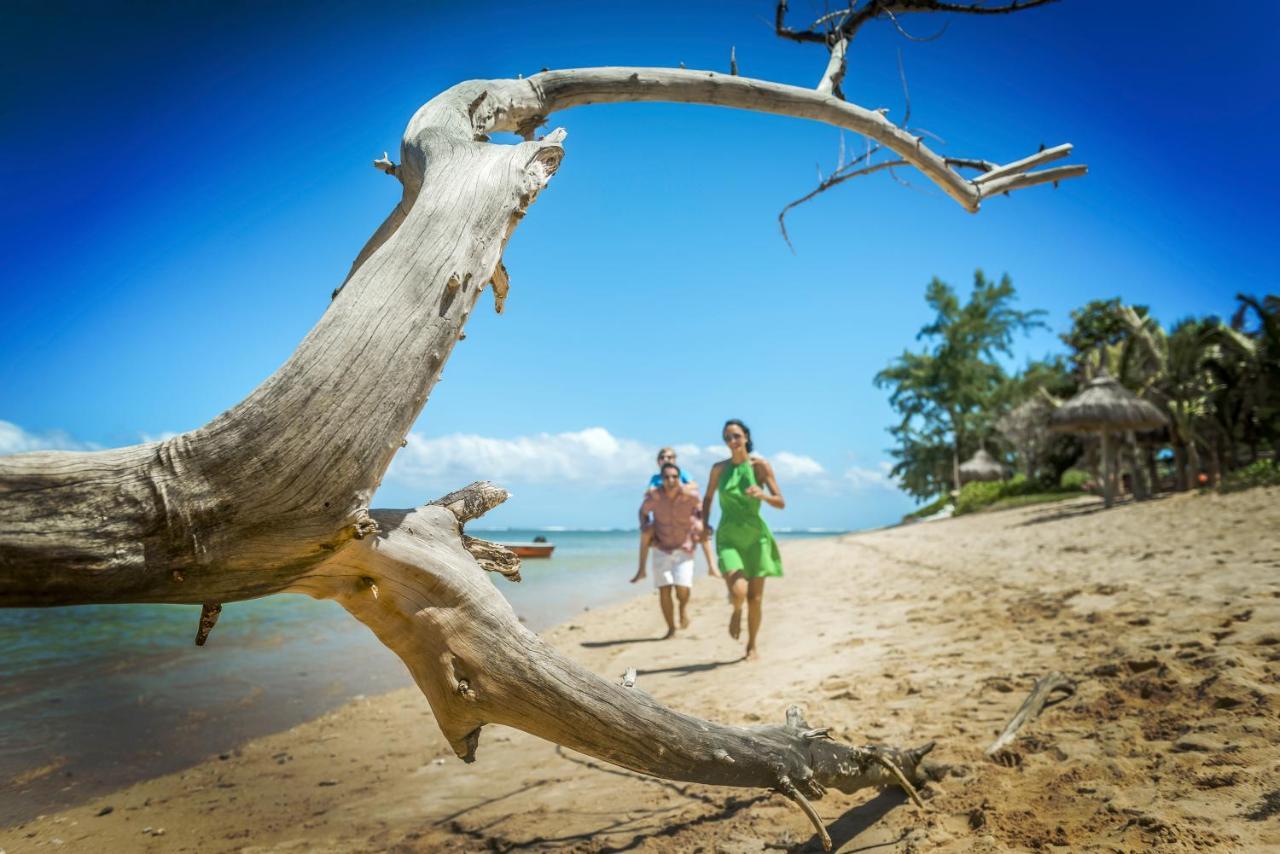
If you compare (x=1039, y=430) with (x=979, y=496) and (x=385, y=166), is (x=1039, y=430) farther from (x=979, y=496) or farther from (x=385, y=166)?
(x=385, y=166)

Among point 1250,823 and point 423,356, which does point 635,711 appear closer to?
point 423,356

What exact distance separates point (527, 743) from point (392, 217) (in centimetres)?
349

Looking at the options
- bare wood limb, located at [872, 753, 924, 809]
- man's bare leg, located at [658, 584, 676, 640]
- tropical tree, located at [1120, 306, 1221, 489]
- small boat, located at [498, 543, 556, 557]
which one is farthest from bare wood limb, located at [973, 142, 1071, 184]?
small boat, located at [498, 543, 556, 557]

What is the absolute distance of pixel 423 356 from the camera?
5.56 ft

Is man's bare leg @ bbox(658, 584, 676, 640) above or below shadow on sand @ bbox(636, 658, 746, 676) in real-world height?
above

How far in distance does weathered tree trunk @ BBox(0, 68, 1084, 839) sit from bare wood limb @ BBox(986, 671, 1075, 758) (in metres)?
1.03

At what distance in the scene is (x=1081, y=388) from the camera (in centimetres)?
2420

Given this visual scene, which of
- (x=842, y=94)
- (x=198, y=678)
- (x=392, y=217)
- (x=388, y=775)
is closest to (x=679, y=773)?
(x=392, y=217)

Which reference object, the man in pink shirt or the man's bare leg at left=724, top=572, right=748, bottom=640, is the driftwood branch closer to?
the man's bare leg at left=724, top=572, right=748, bottom=640

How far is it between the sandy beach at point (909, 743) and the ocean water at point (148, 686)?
0.47 metres

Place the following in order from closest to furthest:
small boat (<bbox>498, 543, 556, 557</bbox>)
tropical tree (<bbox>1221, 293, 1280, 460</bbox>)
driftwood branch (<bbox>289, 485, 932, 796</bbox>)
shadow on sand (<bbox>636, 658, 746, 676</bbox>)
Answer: driftwood branch (<bbox>289, 485, 932, 796</bbox>) < shadow on sand (<bbox>636, 658, 746, 676</bbox>) < tropical tree (<bbox>1221, 293, 1280, 460</bbox>) < small boat (<bbox>498, 543, 556, 557</bbox>)

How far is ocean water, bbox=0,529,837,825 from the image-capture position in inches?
188

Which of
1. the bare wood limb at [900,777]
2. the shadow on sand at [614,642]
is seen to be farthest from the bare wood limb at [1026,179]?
the shadow on sand at [614,642]

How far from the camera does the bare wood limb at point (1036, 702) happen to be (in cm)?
336
